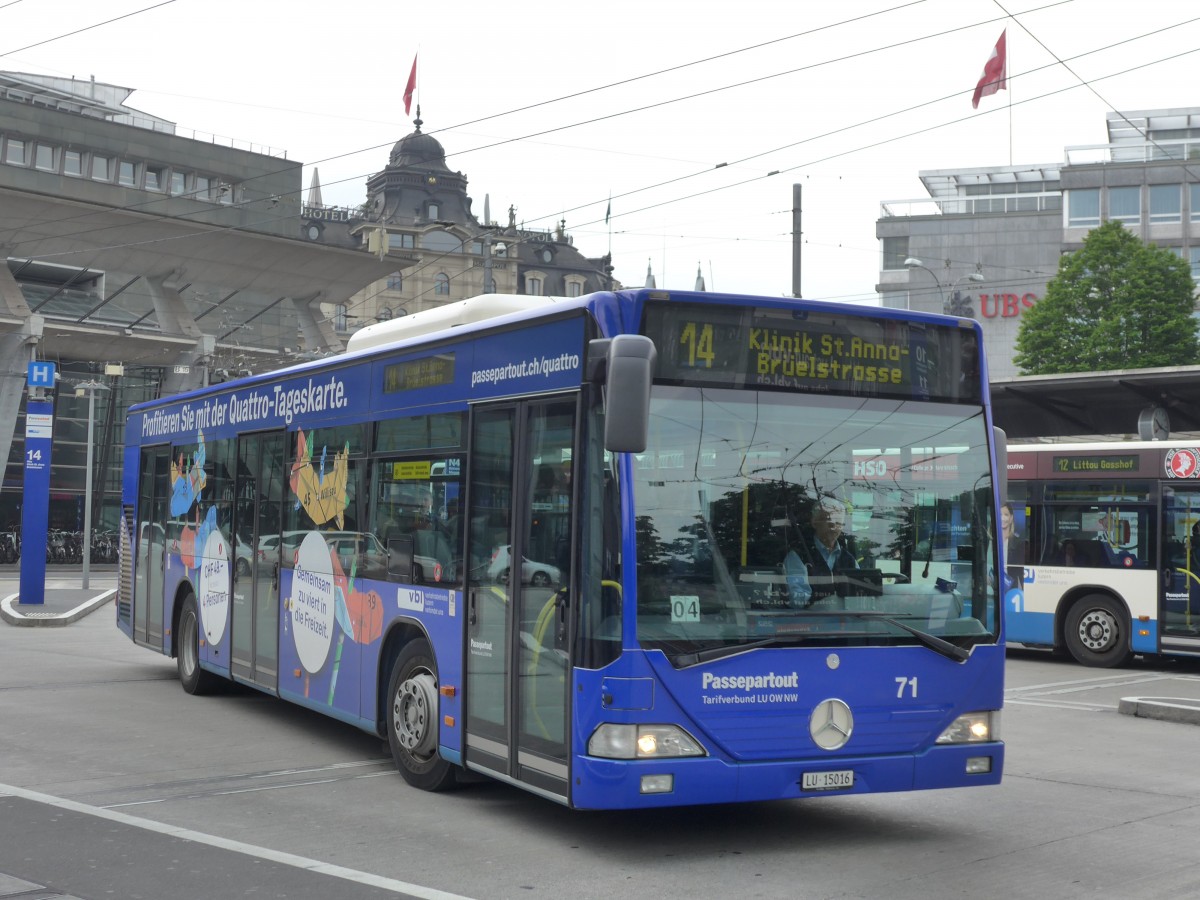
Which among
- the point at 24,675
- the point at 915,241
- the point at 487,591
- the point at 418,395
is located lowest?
the point at 24,675

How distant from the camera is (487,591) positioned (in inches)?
326

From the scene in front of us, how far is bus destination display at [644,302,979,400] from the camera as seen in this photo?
24.5 ft

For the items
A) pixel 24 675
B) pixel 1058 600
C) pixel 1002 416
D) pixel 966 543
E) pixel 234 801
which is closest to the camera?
pixel 966 543

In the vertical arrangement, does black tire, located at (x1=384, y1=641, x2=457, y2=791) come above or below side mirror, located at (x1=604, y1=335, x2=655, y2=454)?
below

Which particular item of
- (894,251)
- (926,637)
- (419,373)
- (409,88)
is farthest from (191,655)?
(894,251)

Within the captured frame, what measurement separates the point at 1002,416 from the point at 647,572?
2141 centimetres

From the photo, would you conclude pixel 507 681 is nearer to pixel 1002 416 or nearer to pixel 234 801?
pixel 234 801

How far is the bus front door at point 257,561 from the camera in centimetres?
1192

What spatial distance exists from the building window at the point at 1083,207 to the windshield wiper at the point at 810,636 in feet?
223

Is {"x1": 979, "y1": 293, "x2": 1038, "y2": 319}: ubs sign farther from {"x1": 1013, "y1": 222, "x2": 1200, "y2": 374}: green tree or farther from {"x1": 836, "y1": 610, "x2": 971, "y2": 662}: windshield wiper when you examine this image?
{"x1": 836, "y1": 610, "x2": 971, "y2": 662}: windshield wiper

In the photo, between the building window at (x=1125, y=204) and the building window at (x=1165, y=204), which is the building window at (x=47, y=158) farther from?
the building window at (x=1165, y=204)

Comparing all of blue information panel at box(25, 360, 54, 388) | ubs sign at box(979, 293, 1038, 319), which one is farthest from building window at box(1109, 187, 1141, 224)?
blue information panel at box(25, 360, 54, 388)

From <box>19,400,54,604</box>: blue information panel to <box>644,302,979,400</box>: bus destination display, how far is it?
21757 mm

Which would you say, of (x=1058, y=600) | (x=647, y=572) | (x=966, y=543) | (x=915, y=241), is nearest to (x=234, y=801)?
(x=647, y=572)
